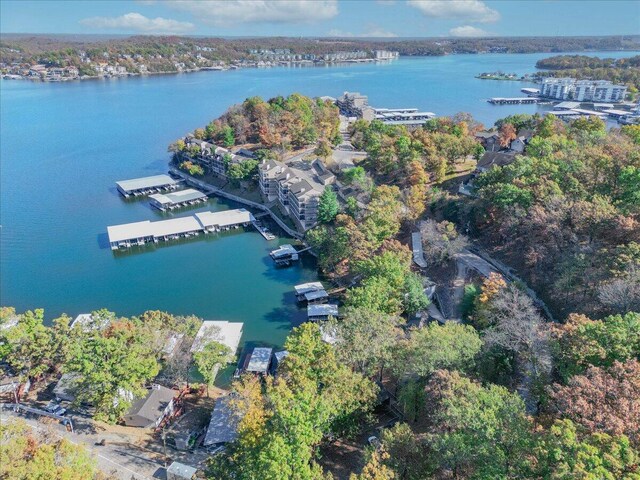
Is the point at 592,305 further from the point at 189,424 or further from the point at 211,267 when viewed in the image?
the point at 211,267

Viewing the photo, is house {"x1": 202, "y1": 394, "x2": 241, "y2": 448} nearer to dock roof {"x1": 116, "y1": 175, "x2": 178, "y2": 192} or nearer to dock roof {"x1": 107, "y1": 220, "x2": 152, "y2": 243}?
dock roof {"x1": 107, "y1": 220, "x2": 152, "y2": 243}

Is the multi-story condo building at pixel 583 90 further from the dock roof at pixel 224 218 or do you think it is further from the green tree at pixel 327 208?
the dock roof at pixel 224 218

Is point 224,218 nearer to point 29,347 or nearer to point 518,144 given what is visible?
point 29,347

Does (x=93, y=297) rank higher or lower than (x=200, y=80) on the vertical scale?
lower

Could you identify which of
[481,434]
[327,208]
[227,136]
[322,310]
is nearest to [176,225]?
[327,208]

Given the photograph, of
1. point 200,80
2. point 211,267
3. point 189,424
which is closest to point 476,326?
point 189,424

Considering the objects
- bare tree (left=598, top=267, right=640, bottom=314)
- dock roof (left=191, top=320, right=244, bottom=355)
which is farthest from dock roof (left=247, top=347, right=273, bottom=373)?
bare tree (left=598, top=267, right=640, bottom=314)
